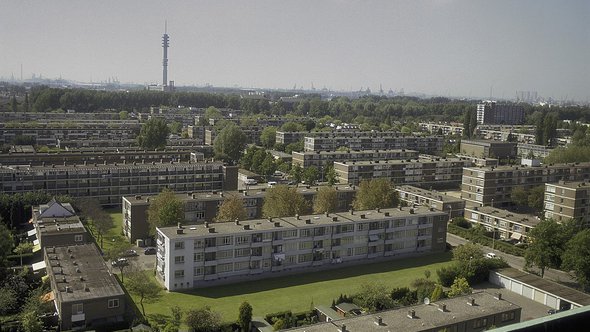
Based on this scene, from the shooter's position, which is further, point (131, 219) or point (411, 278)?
point (131, 219)

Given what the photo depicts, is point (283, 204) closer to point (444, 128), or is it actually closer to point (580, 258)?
point (580, 258)

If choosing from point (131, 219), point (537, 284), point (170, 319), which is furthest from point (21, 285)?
point (537, 284)

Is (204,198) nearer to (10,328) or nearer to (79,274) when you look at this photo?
(79,274)

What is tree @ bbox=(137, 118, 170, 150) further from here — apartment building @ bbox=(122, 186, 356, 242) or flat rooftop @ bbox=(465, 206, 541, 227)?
flat rooftop @ bbox=(465, 206, 541, 227)

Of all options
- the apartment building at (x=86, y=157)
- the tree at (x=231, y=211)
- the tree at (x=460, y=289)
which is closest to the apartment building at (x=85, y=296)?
the tree at (x=231, y=211)

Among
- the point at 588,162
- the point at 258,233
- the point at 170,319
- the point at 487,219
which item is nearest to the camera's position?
the point at 170,319

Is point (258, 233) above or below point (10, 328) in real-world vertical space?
above

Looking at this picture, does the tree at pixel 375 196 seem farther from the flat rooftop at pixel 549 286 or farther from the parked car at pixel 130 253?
the parked car at pixel 130 253
